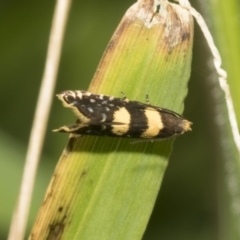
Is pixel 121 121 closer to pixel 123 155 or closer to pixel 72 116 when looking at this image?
pixel 123 155

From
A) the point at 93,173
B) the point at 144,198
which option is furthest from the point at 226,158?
the point at 93,173

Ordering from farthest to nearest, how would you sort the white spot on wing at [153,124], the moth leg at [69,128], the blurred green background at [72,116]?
the blurred green background at [72,116]
the white spot on wing at [153,124]
the moth leg at [69,128]

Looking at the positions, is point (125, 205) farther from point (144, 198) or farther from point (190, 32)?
point (190, 32)

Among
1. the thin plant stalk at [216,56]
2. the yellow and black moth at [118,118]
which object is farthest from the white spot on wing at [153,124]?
the thin plant stalk at [216,56]

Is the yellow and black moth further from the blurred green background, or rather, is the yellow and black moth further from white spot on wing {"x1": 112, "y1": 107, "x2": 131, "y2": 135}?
the blurred green background

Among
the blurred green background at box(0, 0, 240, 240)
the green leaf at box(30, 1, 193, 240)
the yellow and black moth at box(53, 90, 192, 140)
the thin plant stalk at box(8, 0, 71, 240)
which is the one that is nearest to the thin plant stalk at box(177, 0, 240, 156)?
the green leaf at box(30, 1, 193, 240)

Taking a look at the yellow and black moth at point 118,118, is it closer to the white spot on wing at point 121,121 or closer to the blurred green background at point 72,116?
the white spot on wing at point 121,121
